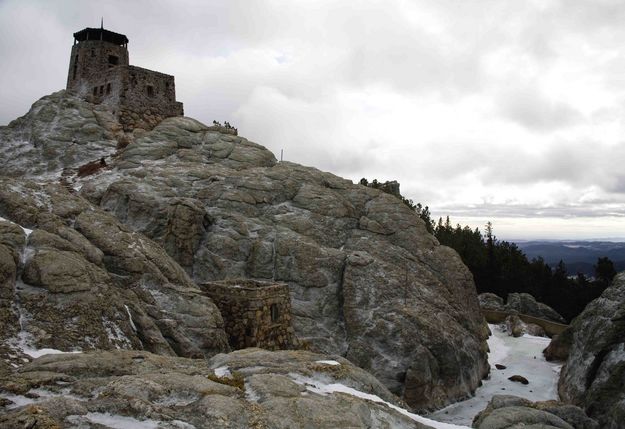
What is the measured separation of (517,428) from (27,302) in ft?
41.4

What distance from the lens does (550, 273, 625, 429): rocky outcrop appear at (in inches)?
1078

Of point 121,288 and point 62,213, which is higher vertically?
point 62,213

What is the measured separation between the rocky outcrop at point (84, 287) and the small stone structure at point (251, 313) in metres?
2.11

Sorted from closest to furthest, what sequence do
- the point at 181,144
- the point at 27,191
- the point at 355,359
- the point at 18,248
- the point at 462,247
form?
the point at 18,248
the point at 27,191
the point at 355,359
the point at 181,144
the point at 462,247

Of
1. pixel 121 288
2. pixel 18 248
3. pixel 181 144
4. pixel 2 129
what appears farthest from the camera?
pixel 2 129

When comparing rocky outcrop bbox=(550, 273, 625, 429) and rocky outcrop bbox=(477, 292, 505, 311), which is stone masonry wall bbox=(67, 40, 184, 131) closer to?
rocky outcrop bbox=(550, 273, 625, 429)

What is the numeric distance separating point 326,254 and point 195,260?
392 inches

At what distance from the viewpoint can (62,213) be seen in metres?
18.0

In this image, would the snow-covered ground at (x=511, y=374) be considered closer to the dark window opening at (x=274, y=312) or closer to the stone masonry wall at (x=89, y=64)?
the dark window opening at (x=274, y=312)

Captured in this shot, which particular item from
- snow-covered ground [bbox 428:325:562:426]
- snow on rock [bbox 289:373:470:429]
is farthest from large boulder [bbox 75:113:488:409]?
snow on rock [bbox 289:373:470:429]

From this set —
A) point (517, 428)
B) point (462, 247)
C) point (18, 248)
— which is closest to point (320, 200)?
point (18, 248)

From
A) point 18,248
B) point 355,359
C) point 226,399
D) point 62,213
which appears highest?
point 62,213

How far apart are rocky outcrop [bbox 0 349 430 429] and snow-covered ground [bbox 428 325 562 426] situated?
22.2m

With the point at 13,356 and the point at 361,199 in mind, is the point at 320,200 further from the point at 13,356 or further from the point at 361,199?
the point at 13,356
